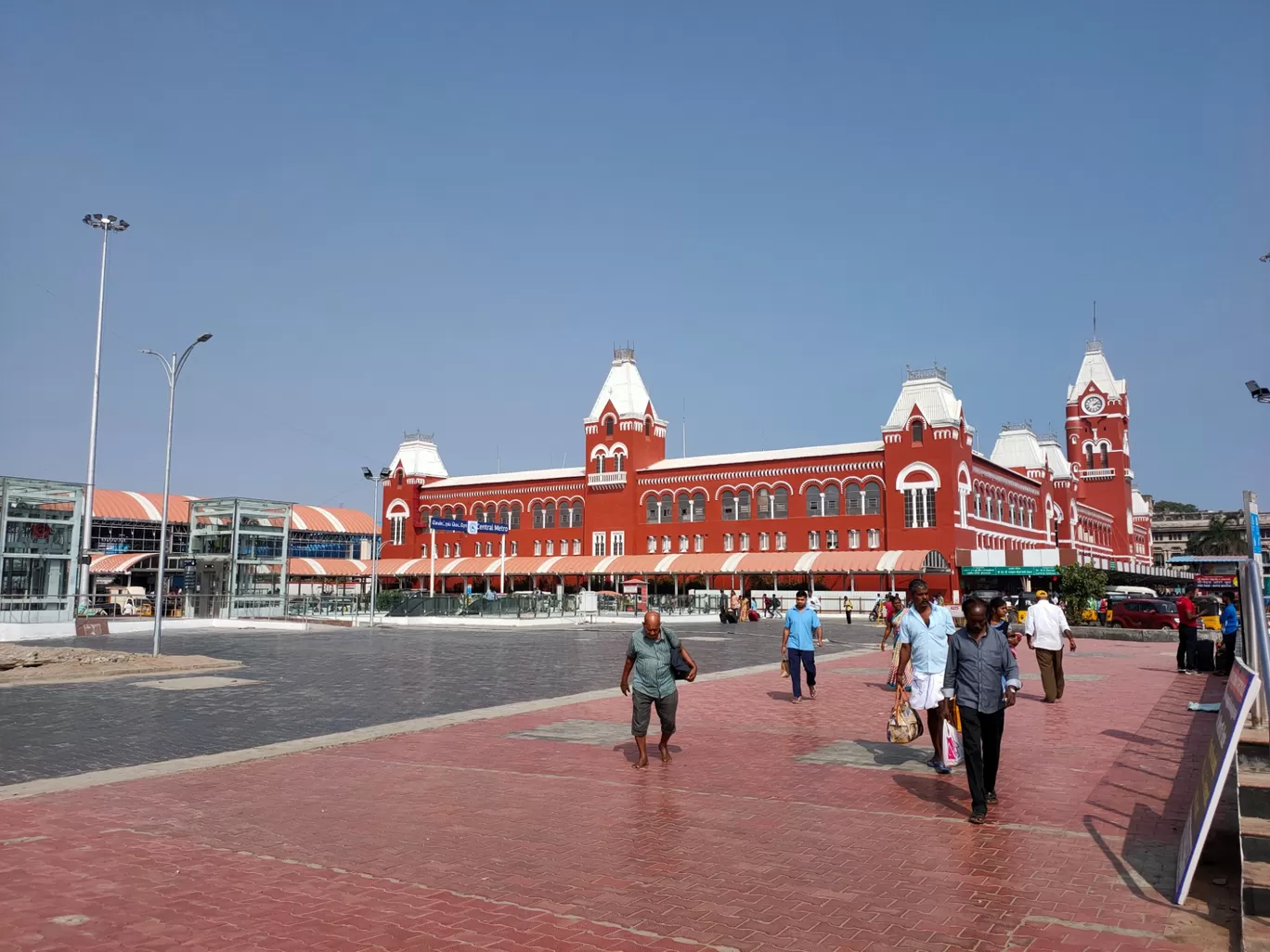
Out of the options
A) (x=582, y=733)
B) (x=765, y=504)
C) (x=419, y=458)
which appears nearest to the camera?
(x=582, y=733)

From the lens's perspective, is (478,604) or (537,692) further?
(478,604)

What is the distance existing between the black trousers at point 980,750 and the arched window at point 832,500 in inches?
2095

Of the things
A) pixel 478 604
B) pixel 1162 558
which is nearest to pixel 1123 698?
pixel 478 604

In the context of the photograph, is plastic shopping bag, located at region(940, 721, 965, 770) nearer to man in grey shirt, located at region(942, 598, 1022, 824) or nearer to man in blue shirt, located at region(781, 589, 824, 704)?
man in grey shirt, located at region(942, 598, 1022, 824)

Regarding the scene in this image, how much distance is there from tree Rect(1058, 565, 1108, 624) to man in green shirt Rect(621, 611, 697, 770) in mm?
31047

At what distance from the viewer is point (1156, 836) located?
6.91 metres

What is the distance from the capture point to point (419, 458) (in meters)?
80.4

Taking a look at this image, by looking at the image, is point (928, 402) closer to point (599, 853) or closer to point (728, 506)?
point (728, 506)

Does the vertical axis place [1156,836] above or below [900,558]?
below

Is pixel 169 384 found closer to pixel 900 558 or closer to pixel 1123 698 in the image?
pixel 1123 698

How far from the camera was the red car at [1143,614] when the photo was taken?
34.9 metres

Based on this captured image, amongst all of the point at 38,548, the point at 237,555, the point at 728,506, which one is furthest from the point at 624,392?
the point at 38,548

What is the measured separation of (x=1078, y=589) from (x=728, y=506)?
95.4 feet

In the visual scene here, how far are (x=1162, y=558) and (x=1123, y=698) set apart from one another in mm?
143241
